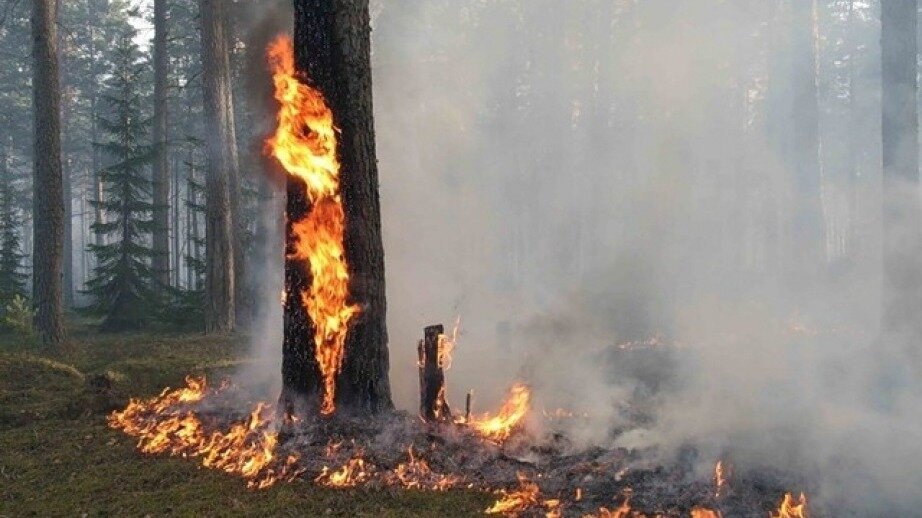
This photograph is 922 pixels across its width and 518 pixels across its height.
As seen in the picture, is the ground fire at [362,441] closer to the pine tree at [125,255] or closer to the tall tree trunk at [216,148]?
the tall tree trunk at [216,148]

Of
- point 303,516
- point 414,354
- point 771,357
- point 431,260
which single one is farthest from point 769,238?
point 303,516

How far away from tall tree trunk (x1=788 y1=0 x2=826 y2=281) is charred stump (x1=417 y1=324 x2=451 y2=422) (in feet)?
63.8

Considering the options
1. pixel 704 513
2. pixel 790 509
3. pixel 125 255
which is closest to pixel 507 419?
pixel 704 513

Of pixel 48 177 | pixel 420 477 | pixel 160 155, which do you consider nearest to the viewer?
pixel 420 477

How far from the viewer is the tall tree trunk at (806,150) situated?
2217 cm

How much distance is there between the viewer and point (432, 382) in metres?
6.94

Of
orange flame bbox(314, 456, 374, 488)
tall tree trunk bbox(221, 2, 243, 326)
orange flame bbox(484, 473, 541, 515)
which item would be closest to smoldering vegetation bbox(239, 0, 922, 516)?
orange flame bbox(484, 473, 541, 515)

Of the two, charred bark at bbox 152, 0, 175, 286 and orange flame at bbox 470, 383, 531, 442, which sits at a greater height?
charred bark at bbox 152, 0, 175, 286

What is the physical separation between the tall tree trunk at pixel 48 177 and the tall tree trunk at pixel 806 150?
20.7 meters

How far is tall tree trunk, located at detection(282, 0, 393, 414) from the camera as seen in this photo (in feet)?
22.3

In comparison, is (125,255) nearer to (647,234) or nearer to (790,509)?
(790,509)

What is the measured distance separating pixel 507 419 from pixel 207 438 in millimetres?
3160

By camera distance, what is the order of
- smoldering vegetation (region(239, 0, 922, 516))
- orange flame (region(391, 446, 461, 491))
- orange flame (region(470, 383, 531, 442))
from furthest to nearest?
smoldering vegetation (region(239, 0, 922, 516))
orange flame (region(470, 383, 531, 442))
orange flame (region(391, 446, 461, 491))

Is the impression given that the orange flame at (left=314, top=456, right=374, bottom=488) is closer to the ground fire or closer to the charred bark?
the ground fire
